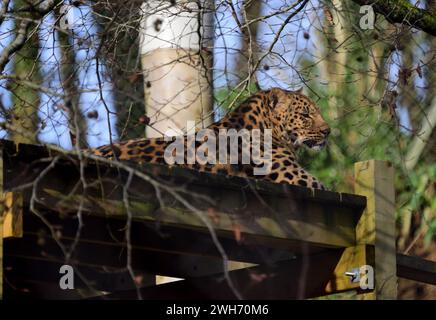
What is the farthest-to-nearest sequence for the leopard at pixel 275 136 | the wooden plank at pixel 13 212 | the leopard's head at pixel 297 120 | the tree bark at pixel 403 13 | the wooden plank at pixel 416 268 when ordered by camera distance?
1. the leopard's head at pixel 297 120
2. the tree bark at pixel 403 13
3. the leopard at pixel 275 136
4. the wooden plank at pixel 416 268
5. the wooden plank at pixel 13 212

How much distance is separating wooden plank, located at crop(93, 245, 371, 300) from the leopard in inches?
27.3

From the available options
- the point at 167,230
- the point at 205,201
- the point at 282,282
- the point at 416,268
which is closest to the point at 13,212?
the point at 205,201

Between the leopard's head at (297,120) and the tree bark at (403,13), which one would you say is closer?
the tree bark at (403,13)

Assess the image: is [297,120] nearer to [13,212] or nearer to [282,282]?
[282,282]

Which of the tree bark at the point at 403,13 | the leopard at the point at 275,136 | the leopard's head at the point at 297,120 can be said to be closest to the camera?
the leopard at the point at 275,136

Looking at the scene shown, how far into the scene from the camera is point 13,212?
5.44 metres

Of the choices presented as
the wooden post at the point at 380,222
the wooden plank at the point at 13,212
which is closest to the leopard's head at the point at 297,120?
the wooden post at the point at 380,222

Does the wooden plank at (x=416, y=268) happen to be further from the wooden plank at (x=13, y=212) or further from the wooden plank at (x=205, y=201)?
the wooden plank at (x=13, y=212)

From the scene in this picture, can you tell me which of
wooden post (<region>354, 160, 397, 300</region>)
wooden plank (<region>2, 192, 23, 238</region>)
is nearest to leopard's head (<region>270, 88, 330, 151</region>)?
wooden post (<region>354, 160, 397, 300</region>)

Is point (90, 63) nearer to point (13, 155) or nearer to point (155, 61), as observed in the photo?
point (13, 155)

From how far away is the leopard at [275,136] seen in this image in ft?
24.6

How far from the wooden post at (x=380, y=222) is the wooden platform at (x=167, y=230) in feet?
0.17

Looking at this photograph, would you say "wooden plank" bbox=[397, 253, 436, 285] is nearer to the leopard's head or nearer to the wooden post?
the wooden post

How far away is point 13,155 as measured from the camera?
551cm
